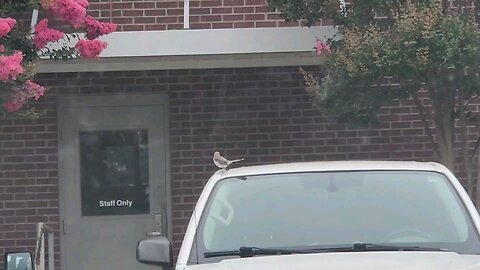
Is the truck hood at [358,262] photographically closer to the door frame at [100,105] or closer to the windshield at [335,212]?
the windshield at [335,212]

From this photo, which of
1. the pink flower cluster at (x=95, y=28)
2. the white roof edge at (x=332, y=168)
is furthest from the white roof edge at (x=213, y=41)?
the white roof edge at (x=332, y=168)

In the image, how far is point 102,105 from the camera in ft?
32.6

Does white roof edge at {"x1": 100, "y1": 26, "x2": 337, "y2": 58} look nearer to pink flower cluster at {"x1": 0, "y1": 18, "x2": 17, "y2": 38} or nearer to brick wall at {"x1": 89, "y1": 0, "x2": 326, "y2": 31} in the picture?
brick wall at {"x1": 89, "y1": 0, "x2": 326, "y2": 31}

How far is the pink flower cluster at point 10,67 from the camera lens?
19.8 ft

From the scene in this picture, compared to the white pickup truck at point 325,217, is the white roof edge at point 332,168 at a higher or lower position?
higher

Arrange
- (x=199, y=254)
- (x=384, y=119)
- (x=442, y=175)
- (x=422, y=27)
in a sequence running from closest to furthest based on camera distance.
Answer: (x=199, y=254)
(x=442, y=175)
(x=422, y=27)
(x=384, y=119)

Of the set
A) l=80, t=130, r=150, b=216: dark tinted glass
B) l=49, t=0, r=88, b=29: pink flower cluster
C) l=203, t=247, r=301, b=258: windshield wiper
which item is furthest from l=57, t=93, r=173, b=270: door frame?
l=203, t=247, r=301, b=258: windshield wiper

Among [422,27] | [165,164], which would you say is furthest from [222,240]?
[165,164]

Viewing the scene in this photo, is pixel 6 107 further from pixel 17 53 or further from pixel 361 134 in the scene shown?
pixel 361 134

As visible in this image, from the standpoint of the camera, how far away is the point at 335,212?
476 cm

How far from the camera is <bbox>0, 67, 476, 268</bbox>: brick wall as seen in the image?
988 cm

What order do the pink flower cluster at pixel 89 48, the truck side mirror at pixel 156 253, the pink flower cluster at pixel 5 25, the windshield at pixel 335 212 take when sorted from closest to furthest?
the windshield at pixel 335 212, the truck side mirror at pixel 156 253, the pink flower cluster at pixel 5 25, the pink flower cluster at pixel 89 48

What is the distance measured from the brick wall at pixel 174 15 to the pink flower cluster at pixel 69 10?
7.70 feet

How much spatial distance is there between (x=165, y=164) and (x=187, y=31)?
6.77ft
